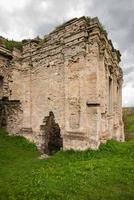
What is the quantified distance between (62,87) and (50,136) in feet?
9.81

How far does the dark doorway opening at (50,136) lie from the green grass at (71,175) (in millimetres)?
1526

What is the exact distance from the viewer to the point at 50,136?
1317 cm

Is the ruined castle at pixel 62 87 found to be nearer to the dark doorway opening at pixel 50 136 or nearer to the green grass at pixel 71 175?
the dark doorway opening at pixel 50 136

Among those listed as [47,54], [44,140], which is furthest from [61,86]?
[44,140]

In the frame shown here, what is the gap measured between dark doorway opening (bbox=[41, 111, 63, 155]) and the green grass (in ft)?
5.01

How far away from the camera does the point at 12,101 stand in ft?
44.9

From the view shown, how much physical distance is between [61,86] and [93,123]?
226cm

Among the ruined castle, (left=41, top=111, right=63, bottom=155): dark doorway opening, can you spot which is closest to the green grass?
the ruined castle

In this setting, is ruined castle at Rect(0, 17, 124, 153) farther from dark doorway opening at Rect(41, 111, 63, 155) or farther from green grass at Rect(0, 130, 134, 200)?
green grass at Rect(0, 130, 134, 200)

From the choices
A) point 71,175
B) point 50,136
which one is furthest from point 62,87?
point 71,175

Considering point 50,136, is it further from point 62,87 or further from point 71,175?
point 71,175

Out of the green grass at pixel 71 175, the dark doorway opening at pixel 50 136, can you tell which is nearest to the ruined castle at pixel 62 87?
the dark doorway opening at pixel 50 136

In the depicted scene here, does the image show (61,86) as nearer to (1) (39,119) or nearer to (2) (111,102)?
(1) (39,119)

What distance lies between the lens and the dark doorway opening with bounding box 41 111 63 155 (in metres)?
12.5
